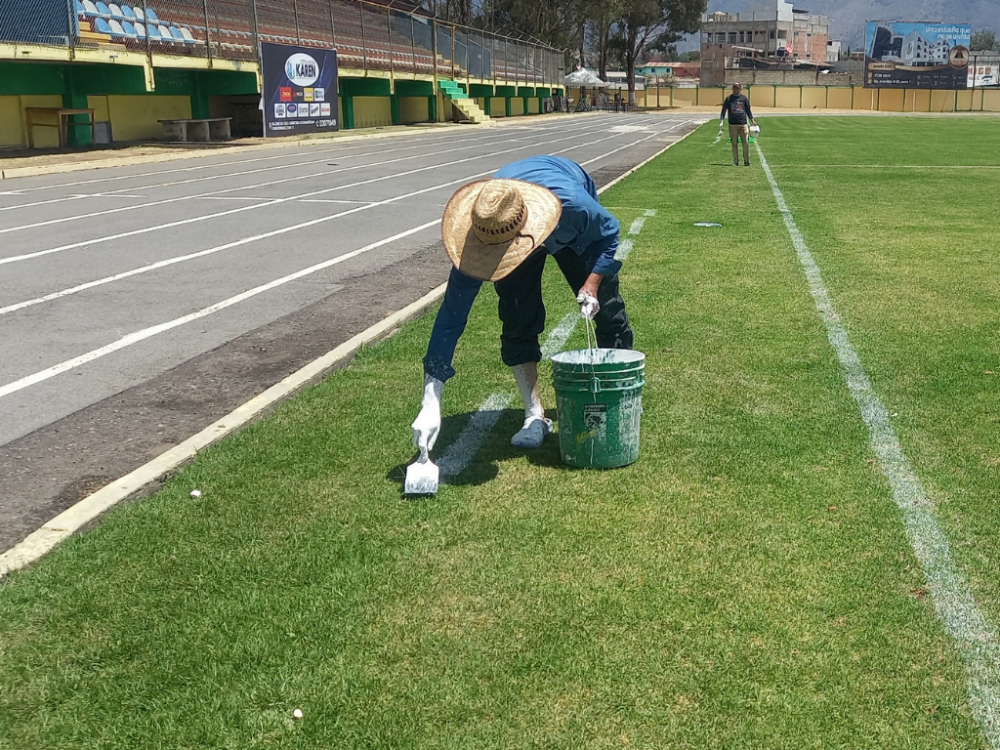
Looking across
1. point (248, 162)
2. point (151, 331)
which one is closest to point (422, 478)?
point (151, 331)

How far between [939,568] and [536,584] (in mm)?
1503

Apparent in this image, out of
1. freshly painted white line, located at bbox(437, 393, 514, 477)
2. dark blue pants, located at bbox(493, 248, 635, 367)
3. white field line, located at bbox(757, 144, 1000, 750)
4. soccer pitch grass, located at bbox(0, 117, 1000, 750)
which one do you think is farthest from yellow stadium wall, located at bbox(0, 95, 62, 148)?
white field line, located at bbox(757, 144, 1000, 750)

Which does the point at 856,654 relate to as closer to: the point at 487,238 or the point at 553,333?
the point at 487,238

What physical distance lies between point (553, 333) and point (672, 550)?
12.1 ft

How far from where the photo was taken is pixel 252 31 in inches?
1399

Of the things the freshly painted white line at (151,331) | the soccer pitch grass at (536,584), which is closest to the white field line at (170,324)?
the freshly painted white line at (151,331)

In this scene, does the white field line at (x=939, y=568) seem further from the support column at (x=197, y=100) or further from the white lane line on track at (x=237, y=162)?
the support column at (x=197, y=100)

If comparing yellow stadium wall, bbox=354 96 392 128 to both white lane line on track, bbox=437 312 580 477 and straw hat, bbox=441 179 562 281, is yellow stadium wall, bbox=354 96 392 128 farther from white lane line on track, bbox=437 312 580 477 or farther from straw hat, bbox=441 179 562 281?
straw hat, bbox=441 179 562 281

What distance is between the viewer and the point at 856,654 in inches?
130

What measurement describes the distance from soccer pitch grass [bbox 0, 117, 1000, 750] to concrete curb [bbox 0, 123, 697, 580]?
0.11 m

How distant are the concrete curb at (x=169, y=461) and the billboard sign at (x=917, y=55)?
111m

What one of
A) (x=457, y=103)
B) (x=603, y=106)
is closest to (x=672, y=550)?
(x=457, y=103)

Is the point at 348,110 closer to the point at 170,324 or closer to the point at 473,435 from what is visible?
the point at 170,324

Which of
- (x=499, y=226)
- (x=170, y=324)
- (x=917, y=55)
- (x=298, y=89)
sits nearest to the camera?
(x=499, y=226)
